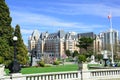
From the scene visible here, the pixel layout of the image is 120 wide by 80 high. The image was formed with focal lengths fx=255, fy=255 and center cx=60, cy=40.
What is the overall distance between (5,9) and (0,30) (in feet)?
→ 11.0

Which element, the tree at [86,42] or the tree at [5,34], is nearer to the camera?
the tree at [5,34]

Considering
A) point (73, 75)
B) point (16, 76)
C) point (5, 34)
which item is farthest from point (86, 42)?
point (16, 76)

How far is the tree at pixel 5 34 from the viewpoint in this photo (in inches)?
1368

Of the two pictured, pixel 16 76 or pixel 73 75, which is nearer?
pixel 16 76

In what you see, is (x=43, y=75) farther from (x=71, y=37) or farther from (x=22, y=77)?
(x=71, y=37)

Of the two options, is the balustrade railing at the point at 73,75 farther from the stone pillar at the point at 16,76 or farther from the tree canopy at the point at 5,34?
the tree canopy at the point at 5,34

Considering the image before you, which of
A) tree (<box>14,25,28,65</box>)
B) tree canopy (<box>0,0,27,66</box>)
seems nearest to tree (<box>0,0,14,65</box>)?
tree canopy (<box>0,0,27,66</box>)

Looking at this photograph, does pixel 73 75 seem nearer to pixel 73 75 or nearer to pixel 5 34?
pixel 73 75

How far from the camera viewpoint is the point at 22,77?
554 inches

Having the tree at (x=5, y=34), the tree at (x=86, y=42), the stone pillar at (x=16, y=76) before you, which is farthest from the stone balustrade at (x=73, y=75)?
the tree at (x=86, y=42)

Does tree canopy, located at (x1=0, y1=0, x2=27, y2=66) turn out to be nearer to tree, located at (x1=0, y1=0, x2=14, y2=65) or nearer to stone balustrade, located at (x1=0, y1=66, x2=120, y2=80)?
tree, located at (x1=0, y1=0, x2=14, y2=65)

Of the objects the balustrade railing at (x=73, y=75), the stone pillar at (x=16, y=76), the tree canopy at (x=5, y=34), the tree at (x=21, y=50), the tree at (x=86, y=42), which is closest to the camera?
the stone pillar at (x=16, y=76)

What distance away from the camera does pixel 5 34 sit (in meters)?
36.0

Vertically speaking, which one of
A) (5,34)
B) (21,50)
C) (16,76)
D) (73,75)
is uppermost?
(5,34)
